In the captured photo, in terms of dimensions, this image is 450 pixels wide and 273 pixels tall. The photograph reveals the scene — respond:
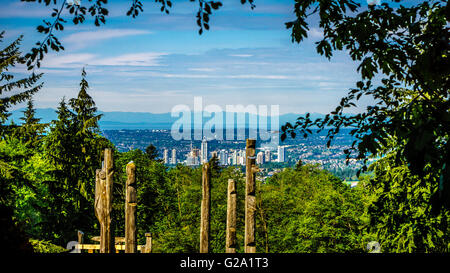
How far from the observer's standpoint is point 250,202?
310 inches

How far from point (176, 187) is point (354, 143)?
25.3m

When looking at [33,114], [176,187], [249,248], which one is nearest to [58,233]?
[176,187]

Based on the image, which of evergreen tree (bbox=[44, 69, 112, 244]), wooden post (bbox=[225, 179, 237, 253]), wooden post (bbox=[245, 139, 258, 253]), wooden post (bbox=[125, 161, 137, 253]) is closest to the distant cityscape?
evergreen tree (bbox=[44, 69, 112, 244])

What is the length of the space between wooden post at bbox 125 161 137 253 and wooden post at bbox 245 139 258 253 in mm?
2096

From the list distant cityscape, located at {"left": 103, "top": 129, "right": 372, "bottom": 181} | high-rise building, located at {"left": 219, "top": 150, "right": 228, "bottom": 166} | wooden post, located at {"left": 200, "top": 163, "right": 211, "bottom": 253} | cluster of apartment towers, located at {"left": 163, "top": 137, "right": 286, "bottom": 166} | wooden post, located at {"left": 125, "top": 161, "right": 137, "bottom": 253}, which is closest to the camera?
wooden post, located at {"left": 125, "top": 161, "right": 137, "bottom": 253}

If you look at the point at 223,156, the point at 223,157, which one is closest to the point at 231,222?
the point at 223,156

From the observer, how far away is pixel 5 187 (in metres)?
11.1

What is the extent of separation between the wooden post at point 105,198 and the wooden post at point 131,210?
12.5 inches

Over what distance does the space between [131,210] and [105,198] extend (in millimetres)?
503

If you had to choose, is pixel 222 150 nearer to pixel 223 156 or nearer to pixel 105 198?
pixel 223 156

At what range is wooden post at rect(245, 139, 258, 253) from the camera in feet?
25.6

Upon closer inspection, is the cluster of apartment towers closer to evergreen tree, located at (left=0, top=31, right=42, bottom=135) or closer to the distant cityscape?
the distant cityscape

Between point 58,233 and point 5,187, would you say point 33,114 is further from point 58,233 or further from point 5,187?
point 5,187
